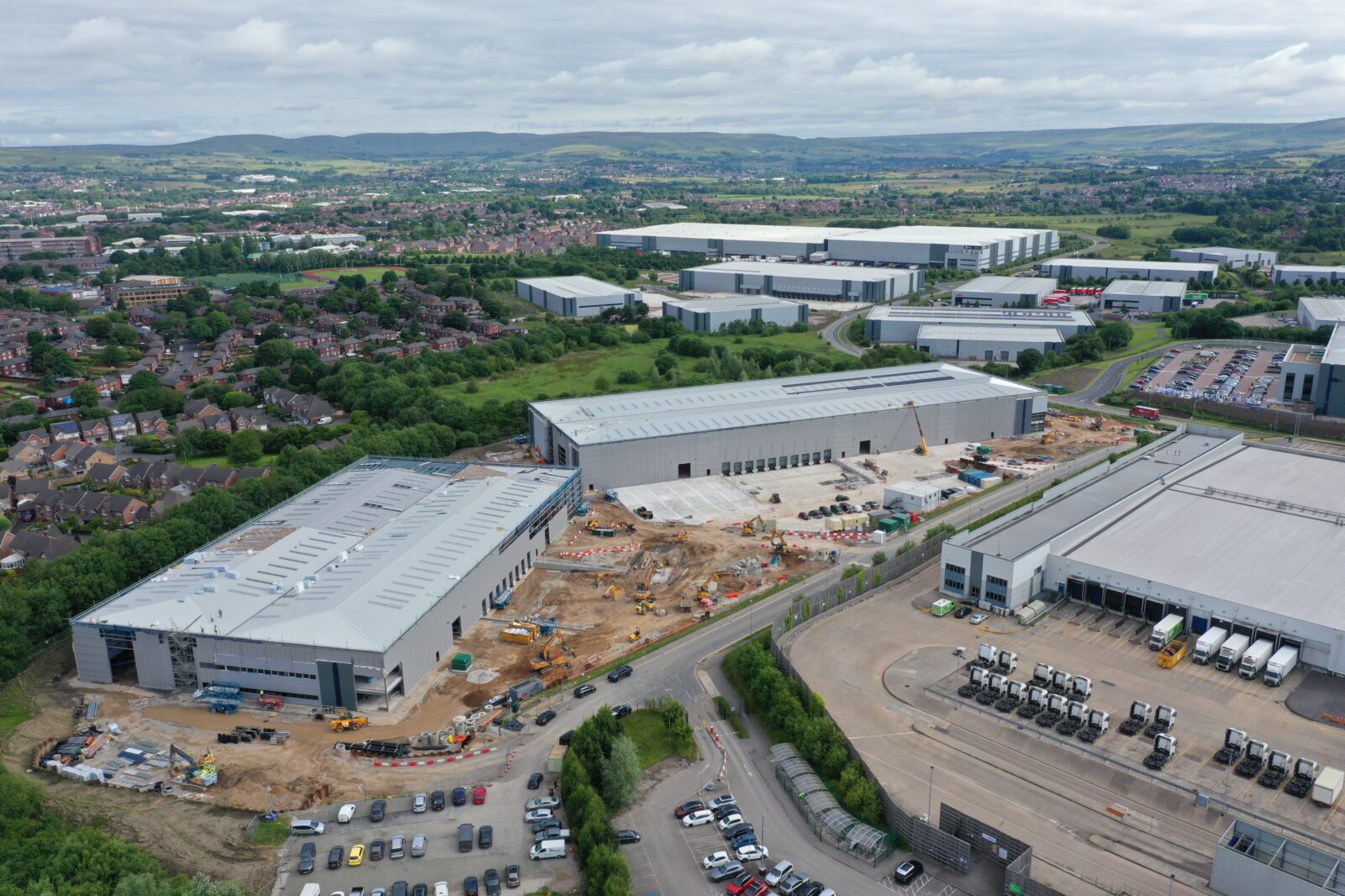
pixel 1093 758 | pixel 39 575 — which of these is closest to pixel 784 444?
pixel 1093 758

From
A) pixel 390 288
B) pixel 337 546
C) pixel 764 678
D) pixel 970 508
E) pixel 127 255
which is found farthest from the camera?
pixel 127 255

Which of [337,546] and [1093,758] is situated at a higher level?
[337,546]

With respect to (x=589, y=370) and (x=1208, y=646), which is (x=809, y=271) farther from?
(x=1208, y=646)

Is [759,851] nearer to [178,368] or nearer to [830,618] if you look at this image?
[830,618]

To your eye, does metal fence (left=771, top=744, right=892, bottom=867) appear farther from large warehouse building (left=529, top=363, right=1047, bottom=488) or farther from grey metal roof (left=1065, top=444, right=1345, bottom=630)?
large warehouse building (left=529, top=363, right=1047, bottom=488)

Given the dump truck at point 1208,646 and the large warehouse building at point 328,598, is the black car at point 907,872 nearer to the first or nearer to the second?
the dump truck at point 1208,646

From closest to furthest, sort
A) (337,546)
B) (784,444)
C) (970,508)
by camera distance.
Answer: (337,546) → (970,508) → (784,444)
